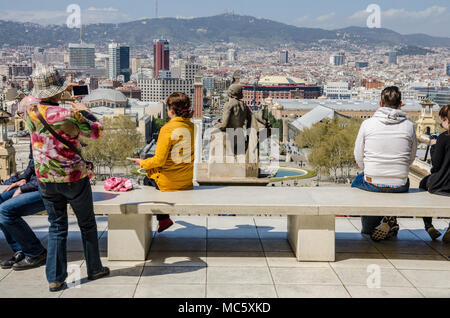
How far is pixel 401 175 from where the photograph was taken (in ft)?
14.5

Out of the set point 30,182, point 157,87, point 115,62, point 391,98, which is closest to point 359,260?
point 391,98

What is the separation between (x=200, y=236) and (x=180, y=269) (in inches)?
34.9

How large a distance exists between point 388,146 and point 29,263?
2.88 metres

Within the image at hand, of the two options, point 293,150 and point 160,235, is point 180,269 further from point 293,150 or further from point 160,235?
point 293,150

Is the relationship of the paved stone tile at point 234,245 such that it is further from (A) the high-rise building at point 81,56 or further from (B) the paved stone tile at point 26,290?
(A) the high-rise building at point 81,56

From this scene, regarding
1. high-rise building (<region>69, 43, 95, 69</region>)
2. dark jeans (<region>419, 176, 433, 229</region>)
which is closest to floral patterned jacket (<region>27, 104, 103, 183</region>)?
dark jeans (<region>419, 176, 433, 229</region>)

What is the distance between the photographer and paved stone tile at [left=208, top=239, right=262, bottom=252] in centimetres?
442

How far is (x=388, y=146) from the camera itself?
4.34m

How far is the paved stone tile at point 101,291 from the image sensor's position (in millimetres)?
3379

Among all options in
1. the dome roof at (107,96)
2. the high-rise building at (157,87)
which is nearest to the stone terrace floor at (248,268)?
the dome roof at (107,96)

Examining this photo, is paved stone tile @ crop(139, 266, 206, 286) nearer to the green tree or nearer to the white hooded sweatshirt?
the white hooded sweatshirt

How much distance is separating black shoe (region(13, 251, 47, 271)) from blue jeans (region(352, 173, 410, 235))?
8.58 ft

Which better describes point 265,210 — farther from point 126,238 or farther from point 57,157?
point 57,157
